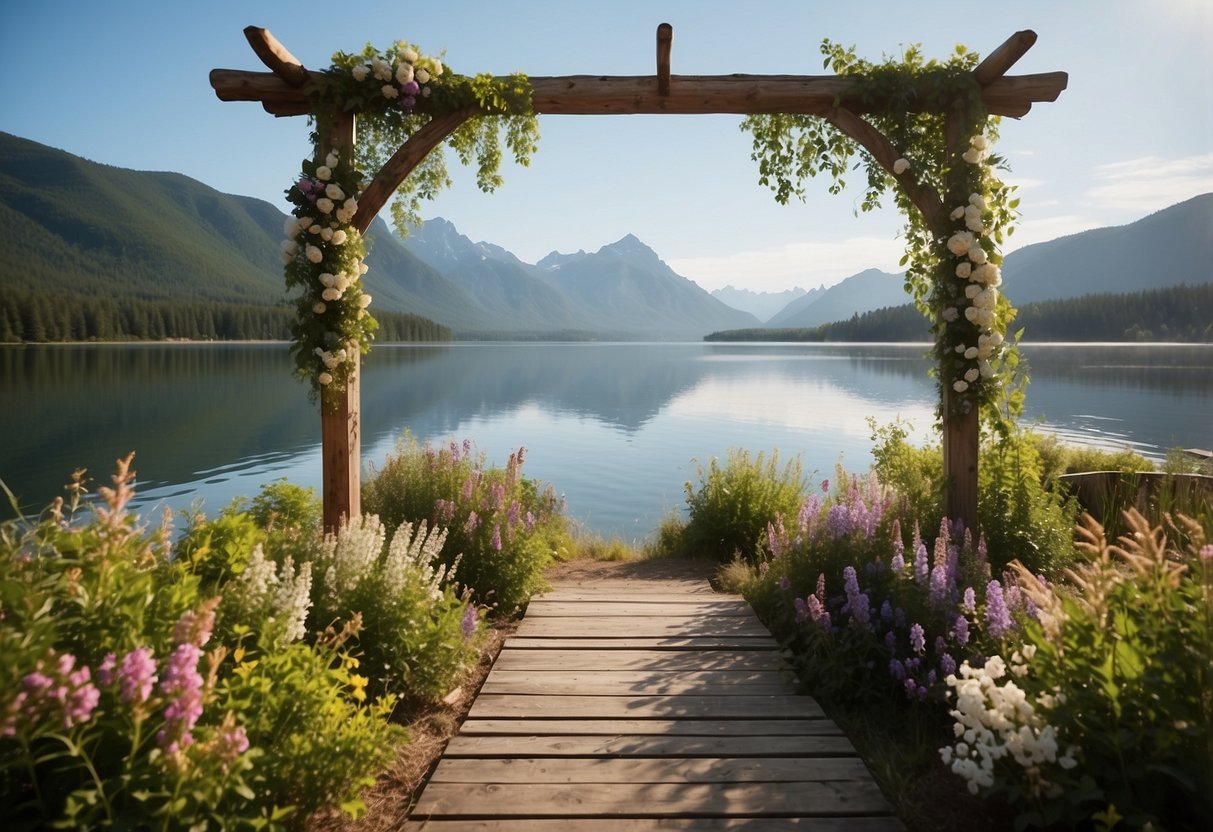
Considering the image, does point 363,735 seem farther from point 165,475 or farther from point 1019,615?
point 165,475

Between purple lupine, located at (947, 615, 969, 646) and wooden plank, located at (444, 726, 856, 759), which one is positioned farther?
purple lupine, located at (947, 615, 969, 646)

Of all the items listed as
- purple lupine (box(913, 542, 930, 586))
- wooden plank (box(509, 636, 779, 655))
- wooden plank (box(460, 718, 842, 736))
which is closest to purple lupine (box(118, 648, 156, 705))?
wooden plank (box(460, 718, 842, 736))

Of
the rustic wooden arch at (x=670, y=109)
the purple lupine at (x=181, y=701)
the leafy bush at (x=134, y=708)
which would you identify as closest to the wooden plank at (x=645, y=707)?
the leafy bush at (x=134, y=708)

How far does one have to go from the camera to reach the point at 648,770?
3211 mm

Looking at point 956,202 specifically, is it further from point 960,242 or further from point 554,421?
point 554,421

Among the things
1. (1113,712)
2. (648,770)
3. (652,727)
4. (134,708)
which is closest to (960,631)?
(1113,712)

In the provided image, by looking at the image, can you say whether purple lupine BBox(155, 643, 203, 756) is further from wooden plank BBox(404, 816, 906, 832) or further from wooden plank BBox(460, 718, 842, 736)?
wooden plank BBox(460, 718, 842, 736)

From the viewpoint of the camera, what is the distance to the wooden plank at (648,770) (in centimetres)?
314

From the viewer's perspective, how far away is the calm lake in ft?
53.3

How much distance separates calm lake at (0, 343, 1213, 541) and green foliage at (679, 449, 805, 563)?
4.40 ft

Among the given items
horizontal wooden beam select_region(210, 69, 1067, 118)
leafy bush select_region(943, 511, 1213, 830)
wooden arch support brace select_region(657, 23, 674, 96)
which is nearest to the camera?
leafy bush select_region(943, 511, 1213, 830)

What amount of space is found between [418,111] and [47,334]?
284 feet

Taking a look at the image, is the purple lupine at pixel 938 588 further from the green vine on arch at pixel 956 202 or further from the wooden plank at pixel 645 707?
the green vine on arch at pixel 956 202

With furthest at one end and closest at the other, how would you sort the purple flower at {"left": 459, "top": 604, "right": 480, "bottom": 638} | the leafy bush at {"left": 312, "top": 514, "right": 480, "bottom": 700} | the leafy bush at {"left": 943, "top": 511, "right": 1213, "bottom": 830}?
the purple flower at {"left": 459, "top": 604, "right": 480, "bottom": 638}
the leafy bush at {"left": 312, "top": 514, "right": 480, "bottom": 700}
the leafy bush at {"left": 943, "top": 511, "right": 1213, "bottom": 830}
